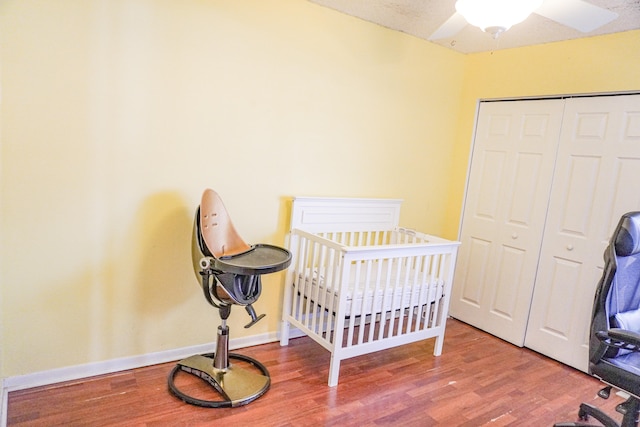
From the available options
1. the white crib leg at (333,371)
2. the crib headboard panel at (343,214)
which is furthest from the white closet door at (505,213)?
the white crib leg at (333,371)

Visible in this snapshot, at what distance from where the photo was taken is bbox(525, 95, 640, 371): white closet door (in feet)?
8.68

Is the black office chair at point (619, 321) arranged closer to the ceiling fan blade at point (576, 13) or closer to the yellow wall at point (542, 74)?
the ceiling fan blade at point (576, 13)

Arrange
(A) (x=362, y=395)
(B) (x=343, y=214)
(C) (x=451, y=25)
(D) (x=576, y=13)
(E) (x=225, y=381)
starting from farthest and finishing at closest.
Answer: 1. (B) (x=343, y=214)
2. (A) (x=362, y=395)
3. (E) (x=225, y=381)
4. (C) (x=451, y=25)
5. (D) (x=576, y=13)

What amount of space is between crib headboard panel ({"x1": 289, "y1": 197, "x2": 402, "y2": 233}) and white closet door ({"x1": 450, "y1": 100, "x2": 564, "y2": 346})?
778mm

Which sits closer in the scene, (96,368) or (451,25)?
(451,25)

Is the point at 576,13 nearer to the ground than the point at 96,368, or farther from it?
farther from it

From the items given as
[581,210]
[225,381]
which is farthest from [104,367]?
[581,210]

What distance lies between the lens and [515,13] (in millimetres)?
1522

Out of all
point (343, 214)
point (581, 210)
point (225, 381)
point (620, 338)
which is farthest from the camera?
point (343, 214)

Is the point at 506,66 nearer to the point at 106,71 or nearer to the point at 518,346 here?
the point at 518,346

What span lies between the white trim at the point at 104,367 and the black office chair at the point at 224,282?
136 millimetres

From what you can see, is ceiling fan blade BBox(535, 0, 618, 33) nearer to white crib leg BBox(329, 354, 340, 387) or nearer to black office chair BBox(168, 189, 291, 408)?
black office chair BBox(168, 189, 291, 408)

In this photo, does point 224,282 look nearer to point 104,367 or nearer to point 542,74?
point 104,367

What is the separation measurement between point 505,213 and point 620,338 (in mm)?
1687
